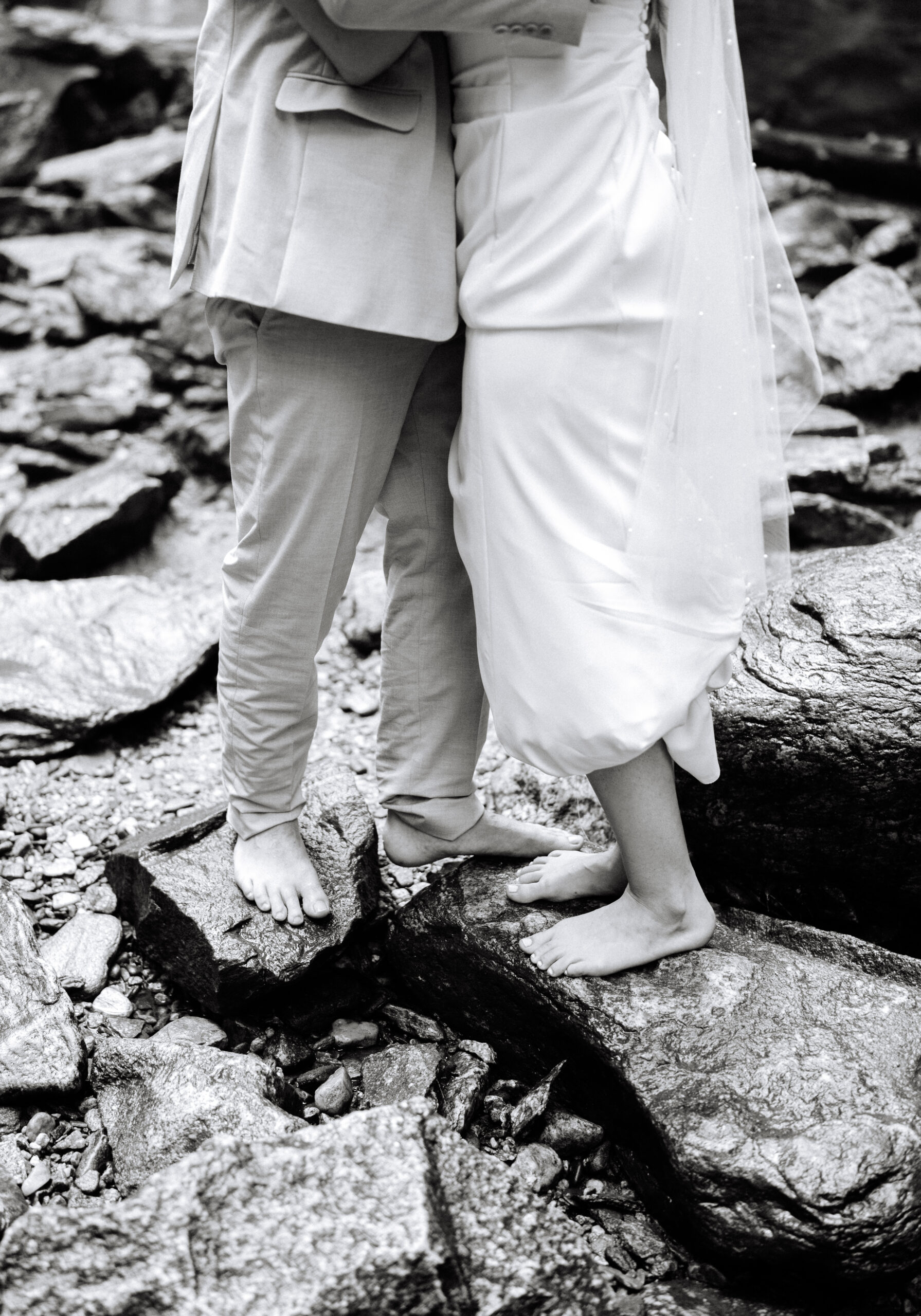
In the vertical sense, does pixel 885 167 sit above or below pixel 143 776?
above

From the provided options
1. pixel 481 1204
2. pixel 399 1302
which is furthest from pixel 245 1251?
pixel 481 1204

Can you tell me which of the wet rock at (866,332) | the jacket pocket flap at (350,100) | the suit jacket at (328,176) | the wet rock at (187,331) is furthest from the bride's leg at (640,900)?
the wet rock at (187,331)

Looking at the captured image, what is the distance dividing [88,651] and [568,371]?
75.9 inches

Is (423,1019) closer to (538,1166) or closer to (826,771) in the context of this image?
(538,1166)

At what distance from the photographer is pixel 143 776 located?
290cm

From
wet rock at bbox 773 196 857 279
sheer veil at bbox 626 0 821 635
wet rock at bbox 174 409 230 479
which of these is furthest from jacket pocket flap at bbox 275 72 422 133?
wet rock at bbox 773 196 857 279

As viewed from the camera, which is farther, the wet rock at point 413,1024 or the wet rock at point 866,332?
the wet rock at point 866,332

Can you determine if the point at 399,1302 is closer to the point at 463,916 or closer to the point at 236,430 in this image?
the point at 463,916

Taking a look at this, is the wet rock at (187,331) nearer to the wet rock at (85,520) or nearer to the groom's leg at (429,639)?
the wet rock at (85,520)

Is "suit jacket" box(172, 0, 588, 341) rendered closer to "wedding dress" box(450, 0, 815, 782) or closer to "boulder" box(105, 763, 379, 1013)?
"wedding dress" box(450, 0, 815, 782)

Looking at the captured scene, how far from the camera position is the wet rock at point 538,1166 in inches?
74.7

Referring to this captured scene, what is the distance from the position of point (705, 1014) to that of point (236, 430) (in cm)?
122

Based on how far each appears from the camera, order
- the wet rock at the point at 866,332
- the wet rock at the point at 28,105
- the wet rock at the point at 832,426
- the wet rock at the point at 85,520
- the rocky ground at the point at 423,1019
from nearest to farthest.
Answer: the rocky ground at the point at 423,1019
the wet rock at the point at 85,520
the wet rock at the point at 832,426
the wet rock at the point at 866,332
the wet rock at the point at 28,105

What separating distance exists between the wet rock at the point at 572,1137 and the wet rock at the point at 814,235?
455 cm
